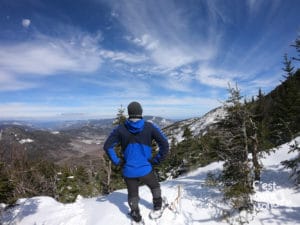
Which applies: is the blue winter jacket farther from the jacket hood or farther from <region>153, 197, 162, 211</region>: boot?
<region>153, 197, 162, 211</region>: boot

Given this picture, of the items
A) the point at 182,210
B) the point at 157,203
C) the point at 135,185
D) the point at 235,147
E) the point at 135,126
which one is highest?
the point at 135,126

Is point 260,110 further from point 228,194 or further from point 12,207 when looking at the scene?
point 12,207

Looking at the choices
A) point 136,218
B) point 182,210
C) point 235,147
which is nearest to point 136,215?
point 136,218

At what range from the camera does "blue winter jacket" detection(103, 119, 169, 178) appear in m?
5.03

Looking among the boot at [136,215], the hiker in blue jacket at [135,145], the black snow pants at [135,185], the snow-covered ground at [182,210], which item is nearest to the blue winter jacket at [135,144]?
the hiker in blue jacket at [135,145]

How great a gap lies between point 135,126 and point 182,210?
9.96ft

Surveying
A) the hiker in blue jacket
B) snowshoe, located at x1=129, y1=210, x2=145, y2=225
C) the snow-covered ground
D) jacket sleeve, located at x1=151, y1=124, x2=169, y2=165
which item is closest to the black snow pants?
the hiker in blue jacket

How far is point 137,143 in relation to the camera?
504 centimetres

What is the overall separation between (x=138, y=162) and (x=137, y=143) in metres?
0.46

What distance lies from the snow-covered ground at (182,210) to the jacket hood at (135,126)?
245cm

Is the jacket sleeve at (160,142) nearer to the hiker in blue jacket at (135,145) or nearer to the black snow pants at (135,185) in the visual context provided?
the hiker in blue jacket at (135,145)

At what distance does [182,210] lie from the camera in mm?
6141

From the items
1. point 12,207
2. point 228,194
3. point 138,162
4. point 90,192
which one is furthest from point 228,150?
point 90,192

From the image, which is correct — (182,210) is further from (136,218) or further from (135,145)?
(135,145)
